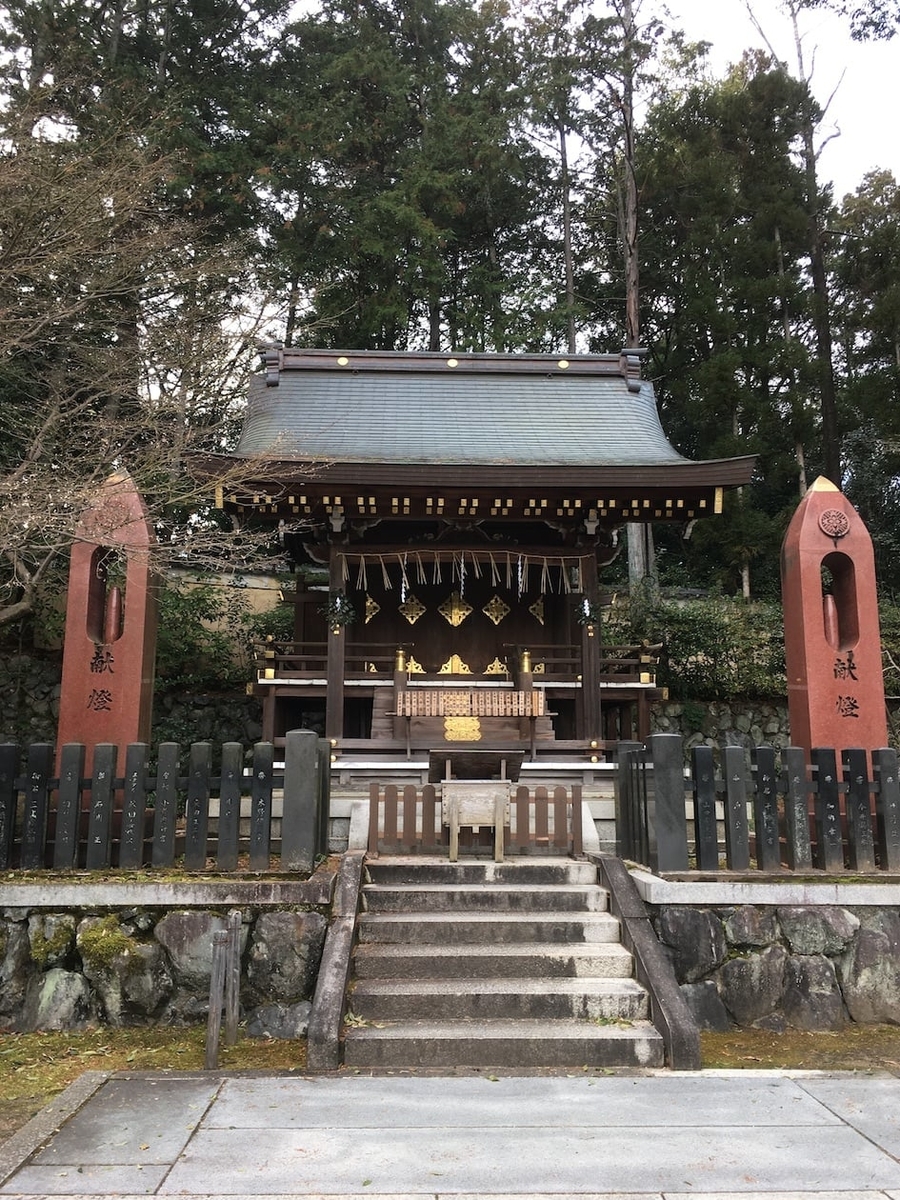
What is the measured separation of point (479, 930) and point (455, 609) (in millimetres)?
6815

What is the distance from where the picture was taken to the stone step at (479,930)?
18.5ft

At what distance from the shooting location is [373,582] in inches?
479

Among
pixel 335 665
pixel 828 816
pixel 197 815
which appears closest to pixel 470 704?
pixel 335 665

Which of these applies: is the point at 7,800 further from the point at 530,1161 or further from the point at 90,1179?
the point at 530,1161

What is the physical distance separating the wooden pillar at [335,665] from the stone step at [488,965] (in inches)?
193

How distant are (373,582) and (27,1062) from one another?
26.3 ft

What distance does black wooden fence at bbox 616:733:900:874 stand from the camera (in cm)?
606

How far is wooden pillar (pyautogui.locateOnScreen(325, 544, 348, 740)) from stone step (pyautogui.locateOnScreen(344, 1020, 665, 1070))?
18.4 ft

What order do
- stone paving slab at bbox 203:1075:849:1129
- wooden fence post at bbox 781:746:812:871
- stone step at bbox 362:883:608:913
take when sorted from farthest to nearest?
wooden fence post at bbox 781:746:812:871, stone step at bbox 362:883:608:913, stone paving slab at bbox 203:1075:849:1129

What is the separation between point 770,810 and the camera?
20.3 ft

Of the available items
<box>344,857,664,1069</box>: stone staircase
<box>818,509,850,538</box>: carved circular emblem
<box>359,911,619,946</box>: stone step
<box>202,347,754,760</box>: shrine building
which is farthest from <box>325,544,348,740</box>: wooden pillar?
<box>818,509,850,538</box>: carved circular emblem

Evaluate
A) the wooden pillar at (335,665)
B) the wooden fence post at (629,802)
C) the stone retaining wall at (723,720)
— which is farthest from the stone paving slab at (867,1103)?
the stone retaining wall at (723,720)

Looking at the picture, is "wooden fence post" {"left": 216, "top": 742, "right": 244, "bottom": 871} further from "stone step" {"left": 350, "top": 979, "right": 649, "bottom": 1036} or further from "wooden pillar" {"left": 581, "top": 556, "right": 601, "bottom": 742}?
"wooden pillar" {"left": 581, "top": 556, "right": 601, "bottom": 742}

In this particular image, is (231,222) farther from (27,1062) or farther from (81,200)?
Result: (27,1062)
